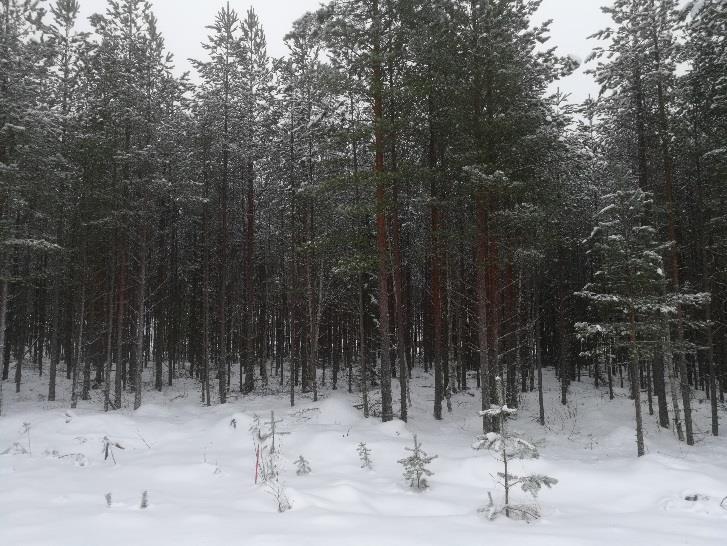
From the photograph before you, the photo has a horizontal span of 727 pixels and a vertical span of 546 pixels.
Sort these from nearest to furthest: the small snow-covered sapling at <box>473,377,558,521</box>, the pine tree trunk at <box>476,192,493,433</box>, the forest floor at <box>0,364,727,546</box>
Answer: the forest floor at <box>0,364,727,546</box> → the small snow-covered sapling at <box>473,377,558,521</box> → the pine tree trunk at <box>476,192,493,433</box>

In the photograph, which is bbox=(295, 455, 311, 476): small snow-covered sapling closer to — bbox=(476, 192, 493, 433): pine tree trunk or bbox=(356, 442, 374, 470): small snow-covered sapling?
bbox=(356, 442, 374, 470): small snow-covered sapling

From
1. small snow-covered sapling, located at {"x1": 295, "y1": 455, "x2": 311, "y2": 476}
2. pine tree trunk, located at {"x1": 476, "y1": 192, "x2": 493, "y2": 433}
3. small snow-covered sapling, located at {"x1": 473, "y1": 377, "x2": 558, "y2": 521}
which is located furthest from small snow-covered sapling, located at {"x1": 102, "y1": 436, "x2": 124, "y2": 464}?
pine tree trunk, located at {"x1": 476, "y1": 192, "x2": 493, "y2": 433}

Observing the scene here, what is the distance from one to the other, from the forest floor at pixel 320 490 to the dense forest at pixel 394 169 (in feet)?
10.4

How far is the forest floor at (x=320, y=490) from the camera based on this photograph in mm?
5977

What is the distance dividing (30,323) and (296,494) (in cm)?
3058

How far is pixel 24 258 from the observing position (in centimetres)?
2717

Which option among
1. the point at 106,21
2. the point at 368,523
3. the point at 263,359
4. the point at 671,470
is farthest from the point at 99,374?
the point at 671,470

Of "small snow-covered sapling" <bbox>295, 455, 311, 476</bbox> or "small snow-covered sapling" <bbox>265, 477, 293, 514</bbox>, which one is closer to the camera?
"small snow-covered sapling" <bbox>265, 477, 293, 514</bbox>

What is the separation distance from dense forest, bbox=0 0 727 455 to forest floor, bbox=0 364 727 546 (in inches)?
125

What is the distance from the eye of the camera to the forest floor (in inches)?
235

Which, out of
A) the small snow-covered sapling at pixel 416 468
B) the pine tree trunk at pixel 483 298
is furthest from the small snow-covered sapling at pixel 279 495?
the pine tree trunk at pixel 483 298

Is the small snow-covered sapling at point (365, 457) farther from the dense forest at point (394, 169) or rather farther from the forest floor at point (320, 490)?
the dense forest at point (394, 169)

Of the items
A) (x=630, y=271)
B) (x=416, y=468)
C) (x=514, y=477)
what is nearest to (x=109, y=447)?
(x=416, y=468)

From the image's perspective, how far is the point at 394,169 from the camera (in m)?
15.5
